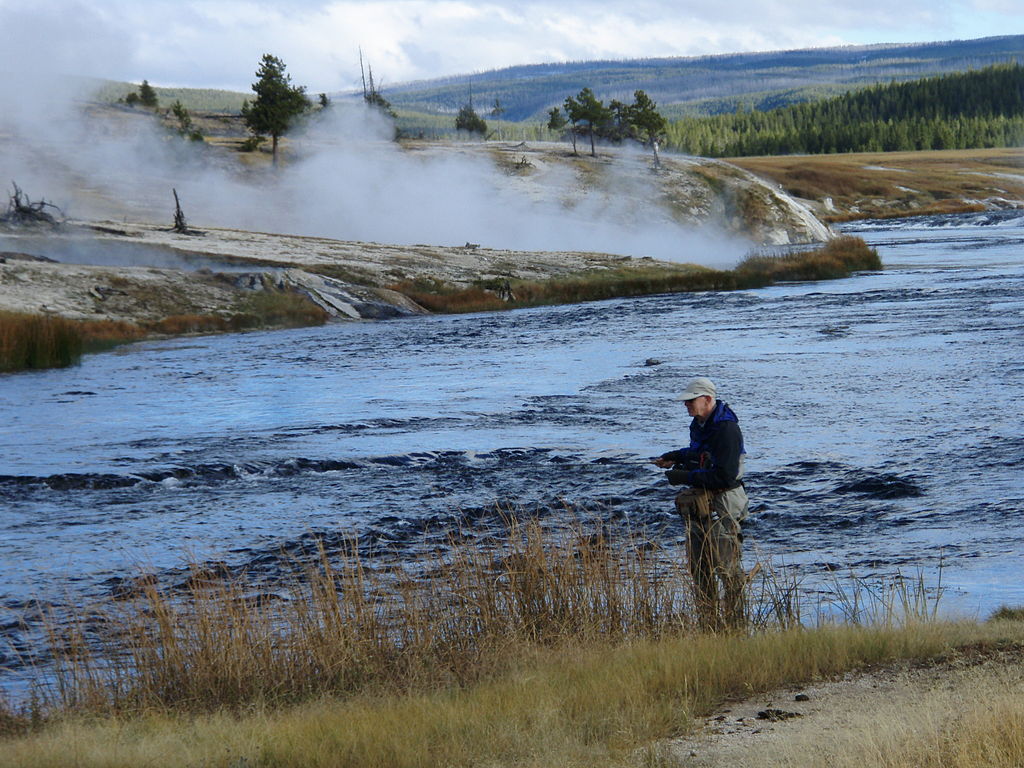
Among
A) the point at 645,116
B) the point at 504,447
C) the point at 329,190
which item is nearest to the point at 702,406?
the point at 504,447

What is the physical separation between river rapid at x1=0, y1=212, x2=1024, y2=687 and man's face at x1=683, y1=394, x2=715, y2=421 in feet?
9.03

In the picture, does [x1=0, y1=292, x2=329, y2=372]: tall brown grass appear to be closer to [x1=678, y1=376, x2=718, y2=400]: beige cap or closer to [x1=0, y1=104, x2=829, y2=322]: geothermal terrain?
[x1=0, y1=104, x2=829, y2=322]: geothermal terrain

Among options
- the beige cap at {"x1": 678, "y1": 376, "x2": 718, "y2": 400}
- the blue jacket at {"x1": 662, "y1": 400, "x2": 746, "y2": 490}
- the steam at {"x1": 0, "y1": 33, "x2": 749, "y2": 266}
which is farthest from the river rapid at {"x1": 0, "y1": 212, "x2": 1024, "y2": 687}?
the steam at {"x1": 0, "y1": 33, "x2": 749, "y2": 266}

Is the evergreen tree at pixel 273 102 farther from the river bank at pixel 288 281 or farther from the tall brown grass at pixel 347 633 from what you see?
the tall brown grass at pixel 347 633

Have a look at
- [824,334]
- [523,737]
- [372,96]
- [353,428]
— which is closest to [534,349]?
[824,334]

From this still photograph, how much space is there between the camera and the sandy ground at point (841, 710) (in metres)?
6.56

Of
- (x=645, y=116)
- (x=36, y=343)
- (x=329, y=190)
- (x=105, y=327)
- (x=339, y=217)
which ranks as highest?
(x=645, y=116)

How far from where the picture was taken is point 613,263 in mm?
50969

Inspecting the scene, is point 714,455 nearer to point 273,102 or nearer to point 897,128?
point 273,102

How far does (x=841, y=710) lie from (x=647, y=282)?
3716 centimetres

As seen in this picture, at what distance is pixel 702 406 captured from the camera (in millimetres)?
8906

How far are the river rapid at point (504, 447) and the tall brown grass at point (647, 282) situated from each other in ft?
32.0

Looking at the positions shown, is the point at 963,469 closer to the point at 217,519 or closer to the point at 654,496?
the point at 654,496

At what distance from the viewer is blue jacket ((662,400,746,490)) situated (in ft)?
28.9
